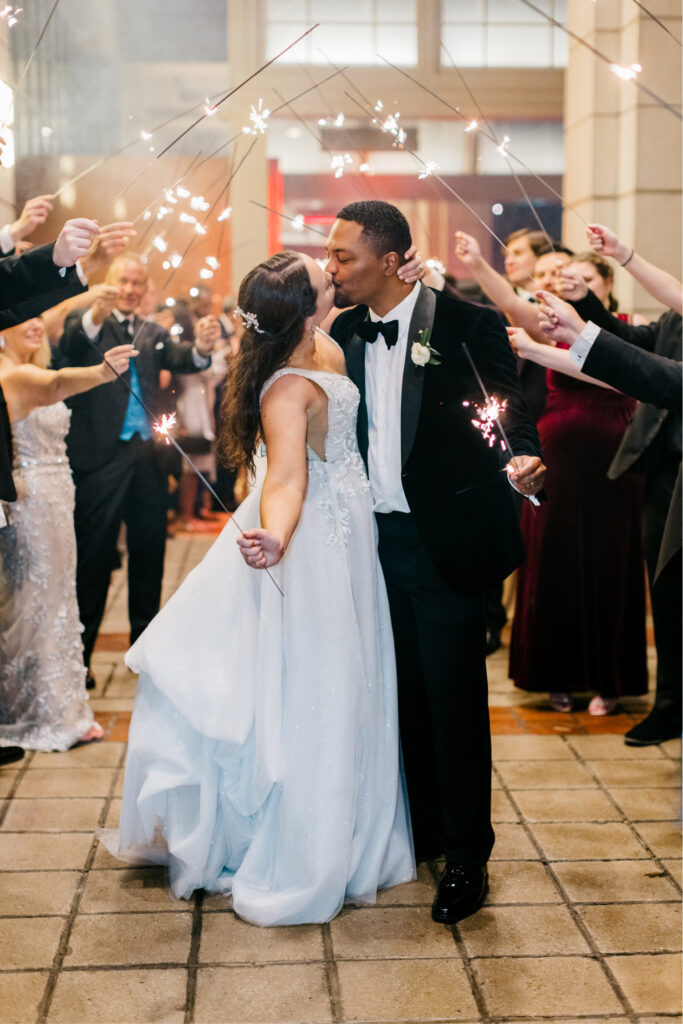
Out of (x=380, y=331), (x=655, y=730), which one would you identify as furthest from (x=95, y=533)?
(x=655, y=730)

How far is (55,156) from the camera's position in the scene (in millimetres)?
3160

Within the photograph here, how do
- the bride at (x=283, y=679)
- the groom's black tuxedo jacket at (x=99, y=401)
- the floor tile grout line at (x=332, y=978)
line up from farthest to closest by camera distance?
the groom's black tuxedo jacket at (x=99, y=401)
the bride at (x=283, y=679)
the floor tile grout line at (x=332, y=978)

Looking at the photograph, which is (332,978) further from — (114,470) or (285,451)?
(114,470)

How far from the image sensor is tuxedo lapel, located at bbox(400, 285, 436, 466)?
8.73ft

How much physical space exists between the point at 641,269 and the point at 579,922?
1733mm

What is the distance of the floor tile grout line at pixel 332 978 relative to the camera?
87.8 inches

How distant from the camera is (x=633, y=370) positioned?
238cm

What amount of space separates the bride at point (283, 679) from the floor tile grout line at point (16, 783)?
65 centimetres

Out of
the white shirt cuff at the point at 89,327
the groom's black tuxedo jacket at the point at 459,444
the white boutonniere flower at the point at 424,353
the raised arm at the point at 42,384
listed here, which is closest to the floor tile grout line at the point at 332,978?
the groom's black tuxedo jacket at the point at 459,444

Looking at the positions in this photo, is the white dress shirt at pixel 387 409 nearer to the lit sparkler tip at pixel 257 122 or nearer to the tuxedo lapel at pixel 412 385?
the tuxedo lapel at pixel 412 385

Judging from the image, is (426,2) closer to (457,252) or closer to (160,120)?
(457,252)

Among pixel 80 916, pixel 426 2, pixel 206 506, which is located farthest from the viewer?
pixel 206 506

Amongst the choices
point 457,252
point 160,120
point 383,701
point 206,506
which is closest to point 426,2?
point 457,252

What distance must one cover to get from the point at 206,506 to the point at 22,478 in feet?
13.7
